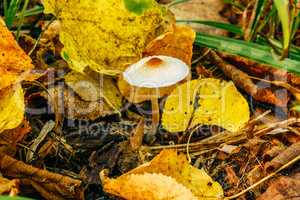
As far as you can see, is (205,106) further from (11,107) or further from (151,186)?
(11,107)

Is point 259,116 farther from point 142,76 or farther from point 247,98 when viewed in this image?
point 142,76

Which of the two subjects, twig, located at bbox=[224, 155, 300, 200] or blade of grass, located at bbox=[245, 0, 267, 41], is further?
blade of grass, located at bbox=[245, 0, 267, 41]

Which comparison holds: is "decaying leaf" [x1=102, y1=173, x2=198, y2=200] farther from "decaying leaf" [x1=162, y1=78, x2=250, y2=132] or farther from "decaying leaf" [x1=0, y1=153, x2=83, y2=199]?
"decaying leaf" [x1=162, y1=78, x2=250, y2=132]

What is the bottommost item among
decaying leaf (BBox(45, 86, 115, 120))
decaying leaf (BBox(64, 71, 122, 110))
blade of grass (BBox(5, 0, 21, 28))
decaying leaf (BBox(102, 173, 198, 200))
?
decaying leaf (BBox(102, 173, 198, 200))

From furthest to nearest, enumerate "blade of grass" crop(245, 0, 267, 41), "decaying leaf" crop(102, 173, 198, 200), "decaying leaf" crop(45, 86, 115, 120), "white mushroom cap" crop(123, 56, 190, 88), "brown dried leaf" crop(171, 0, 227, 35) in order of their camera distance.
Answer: "brown dried leaf" crop(171, 0, 227, 35)
"blade of grass" crop(245, 0, 267, 41)
"decaying leaf" crop(45, 86, 115, 120)
"white mushroom cap" crop(123, 56, 190, 88)
"decaying leaf" crop(102, 173, 198, 200)

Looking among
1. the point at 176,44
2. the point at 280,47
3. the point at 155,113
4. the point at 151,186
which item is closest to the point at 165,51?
the point at 176,44

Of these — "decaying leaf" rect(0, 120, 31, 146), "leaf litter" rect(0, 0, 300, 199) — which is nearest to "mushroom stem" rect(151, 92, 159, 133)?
"leaf litter" rect(0, 0, 300, 199)

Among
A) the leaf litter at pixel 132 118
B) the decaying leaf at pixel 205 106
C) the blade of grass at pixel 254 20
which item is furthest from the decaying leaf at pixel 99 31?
the blade of grass at pixel 254 20
